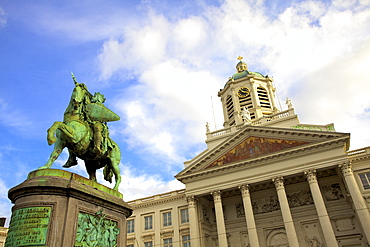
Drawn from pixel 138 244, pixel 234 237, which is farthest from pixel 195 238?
pixel 138 244

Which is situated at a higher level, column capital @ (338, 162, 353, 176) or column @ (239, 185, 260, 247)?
column capital @ (338, 162, 353, 176)

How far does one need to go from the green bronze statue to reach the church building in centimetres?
2300

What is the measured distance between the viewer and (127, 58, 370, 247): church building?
1128 inches

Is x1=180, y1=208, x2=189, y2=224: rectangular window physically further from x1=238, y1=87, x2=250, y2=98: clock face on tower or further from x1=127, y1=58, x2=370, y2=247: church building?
x1=238, y1=87, x2=250, y2=98: clock face on tower

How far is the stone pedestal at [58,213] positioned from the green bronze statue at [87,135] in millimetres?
858

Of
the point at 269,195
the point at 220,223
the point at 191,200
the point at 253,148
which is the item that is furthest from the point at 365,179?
the point at 191,200

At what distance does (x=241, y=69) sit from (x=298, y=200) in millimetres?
34472

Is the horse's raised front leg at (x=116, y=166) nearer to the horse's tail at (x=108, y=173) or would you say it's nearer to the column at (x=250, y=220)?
Result: the horse's tail at (x=108, y=173)

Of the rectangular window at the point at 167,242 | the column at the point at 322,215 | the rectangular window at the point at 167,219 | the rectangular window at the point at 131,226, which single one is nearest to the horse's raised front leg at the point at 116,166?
the column at the point at 322,215

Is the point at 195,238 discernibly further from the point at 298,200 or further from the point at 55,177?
the point at 55,177

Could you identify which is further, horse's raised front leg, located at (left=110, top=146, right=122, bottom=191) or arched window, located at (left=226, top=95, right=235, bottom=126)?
arched window, located at (left=226, top=95, right=235, bottom=126)

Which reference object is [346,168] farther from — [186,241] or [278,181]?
[186,241]

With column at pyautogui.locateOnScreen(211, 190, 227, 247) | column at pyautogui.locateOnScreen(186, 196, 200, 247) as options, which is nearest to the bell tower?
column at pyautogui.locateOnScreen(211, 190, 227, 247)

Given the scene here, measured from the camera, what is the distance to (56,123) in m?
7.76
